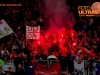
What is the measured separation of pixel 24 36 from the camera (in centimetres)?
2152

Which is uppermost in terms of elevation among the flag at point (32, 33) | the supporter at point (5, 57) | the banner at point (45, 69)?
the flag at point (32, 33)

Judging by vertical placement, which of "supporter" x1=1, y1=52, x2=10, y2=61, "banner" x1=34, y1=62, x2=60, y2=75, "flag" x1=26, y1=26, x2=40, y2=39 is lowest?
"banner" x1=34, y1=62, x2=60, y2=75

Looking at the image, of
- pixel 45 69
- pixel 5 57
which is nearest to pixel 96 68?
pixel 45 69

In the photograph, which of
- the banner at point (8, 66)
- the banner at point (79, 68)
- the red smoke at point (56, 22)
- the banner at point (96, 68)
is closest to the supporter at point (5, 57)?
the banner at point (8, 66)

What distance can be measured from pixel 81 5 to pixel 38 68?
7.98m

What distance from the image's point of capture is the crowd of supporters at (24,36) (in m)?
18.4

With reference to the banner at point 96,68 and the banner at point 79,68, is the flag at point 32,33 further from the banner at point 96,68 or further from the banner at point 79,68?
the banner at point 96,68

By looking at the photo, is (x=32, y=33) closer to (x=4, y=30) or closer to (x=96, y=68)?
(x=4, y=30)

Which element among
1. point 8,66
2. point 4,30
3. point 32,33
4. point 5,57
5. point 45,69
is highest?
point 4,30

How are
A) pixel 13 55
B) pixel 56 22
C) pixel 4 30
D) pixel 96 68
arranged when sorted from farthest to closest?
pixel 56 22, pixel 4 30, pixel 13 55, pixel 96 68

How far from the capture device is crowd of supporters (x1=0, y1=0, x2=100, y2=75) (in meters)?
18.4

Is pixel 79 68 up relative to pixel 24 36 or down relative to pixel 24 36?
down

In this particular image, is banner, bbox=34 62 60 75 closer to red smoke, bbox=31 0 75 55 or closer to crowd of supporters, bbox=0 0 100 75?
crowd of supporters, bbox=0 0 100 75

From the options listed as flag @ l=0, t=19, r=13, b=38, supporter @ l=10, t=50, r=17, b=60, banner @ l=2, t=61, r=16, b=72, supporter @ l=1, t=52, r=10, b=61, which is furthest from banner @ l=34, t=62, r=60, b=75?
flag @ l=0, t=19, r=13, b=38
